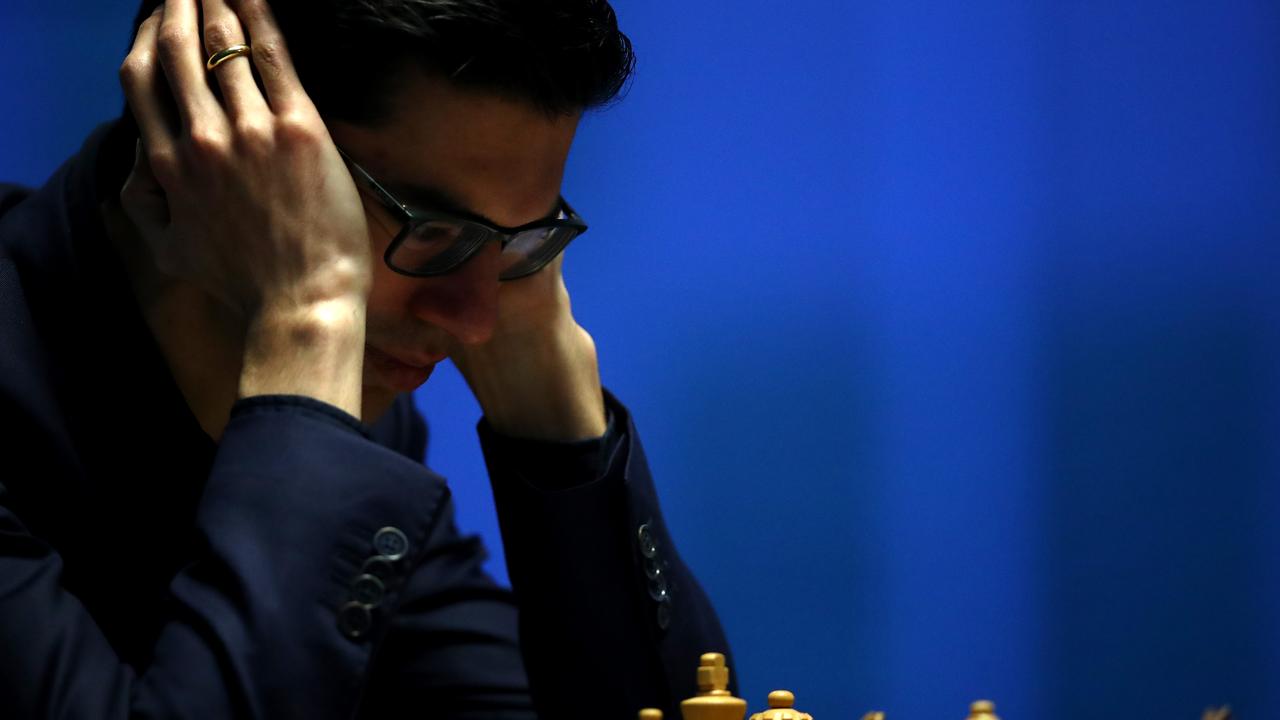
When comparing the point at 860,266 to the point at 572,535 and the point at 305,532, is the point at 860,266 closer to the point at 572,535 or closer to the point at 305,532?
the point at 572,535

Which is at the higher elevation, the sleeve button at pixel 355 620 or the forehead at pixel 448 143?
the forehead at pixel 448 143

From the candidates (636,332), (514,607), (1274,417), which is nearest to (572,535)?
(514,607)

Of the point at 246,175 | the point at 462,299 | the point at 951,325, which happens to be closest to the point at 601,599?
the point at 462,299

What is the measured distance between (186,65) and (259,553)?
46 cm

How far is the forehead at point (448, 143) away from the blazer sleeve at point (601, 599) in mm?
350

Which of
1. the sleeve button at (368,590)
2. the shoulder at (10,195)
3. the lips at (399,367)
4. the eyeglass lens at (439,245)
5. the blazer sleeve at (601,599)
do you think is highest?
the shoulder at (10,195)

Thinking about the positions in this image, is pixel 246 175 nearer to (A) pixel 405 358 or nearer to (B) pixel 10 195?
(A) pixel 405 358

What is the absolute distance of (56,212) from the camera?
4.43 feet

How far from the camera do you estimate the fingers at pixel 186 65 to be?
121 cm

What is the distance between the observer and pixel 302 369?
1127mm

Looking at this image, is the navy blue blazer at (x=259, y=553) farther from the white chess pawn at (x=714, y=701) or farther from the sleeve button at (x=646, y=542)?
the white chess pawn at (x=714, y=701)

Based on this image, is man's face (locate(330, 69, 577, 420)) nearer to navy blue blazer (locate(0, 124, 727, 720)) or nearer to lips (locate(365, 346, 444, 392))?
lips (locate(365, 346, 444, 392))

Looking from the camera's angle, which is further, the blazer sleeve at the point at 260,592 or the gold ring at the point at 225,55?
the gold ring at the point at 225,55

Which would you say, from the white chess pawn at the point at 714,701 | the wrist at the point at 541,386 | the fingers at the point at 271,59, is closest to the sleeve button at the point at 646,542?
the wrist at the point at 541,386
